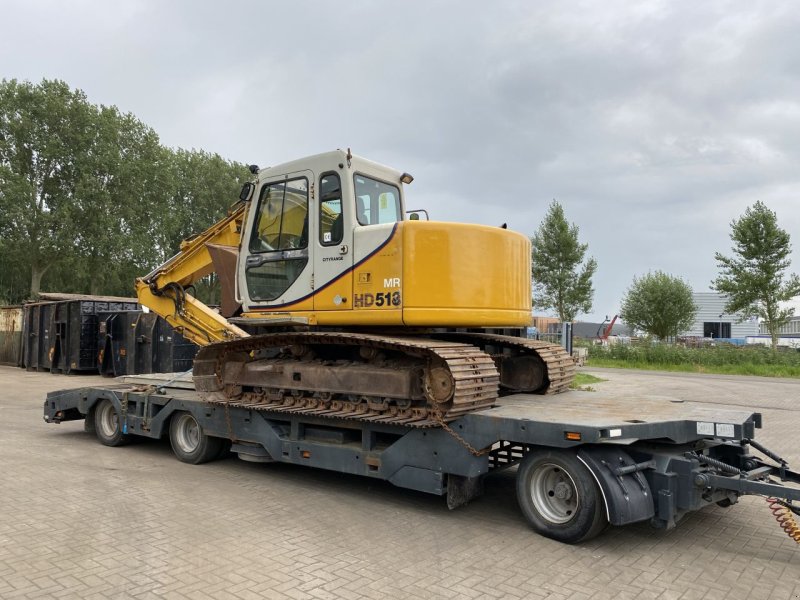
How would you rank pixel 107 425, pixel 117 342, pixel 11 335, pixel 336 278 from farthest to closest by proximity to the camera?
pixel 11 335 < pixel 117 342 < pixel 107 425 < pixel 336 278

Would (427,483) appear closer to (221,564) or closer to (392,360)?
(392,360)

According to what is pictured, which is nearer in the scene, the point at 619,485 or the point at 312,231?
the point at 619,485

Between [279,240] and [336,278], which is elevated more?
[279,240]

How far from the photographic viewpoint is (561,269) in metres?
35.6

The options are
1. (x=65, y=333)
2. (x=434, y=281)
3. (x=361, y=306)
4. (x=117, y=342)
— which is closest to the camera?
(x=434, y=281)

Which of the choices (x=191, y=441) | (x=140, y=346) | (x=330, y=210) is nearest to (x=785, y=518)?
(x=330, y=210)

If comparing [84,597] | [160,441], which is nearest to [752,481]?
[84,597]

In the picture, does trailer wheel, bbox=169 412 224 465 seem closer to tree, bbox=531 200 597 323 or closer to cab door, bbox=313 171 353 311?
cab door, bbox=313 171 353 311

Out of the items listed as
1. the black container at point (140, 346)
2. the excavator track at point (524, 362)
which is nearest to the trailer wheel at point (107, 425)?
the excavator track at point (524, 362)

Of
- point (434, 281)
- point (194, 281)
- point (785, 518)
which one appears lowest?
point (785, 518)

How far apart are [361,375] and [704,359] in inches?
1011

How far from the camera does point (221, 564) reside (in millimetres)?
4715

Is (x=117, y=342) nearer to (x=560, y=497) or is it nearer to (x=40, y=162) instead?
(x=560, y=497)

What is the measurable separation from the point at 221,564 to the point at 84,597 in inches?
36.9
